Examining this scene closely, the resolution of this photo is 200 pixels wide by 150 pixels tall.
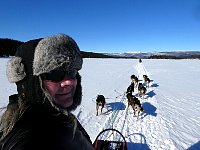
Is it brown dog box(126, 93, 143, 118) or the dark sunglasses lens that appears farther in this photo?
brown dog box(126, 93, 143, 118)

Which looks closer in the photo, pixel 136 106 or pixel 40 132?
pixel 40 132

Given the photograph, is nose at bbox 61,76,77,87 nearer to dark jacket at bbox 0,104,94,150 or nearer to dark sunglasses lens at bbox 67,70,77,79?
dark sunglasses lens at bbox 67,70,77,79

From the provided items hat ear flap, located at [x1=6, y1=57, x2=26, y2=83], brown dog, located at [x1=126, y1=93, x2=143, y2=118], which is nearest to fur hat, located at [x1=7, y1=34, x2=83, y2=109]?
hat ear flap, located at [x1=6, y1=57, x2=26, y2=83]

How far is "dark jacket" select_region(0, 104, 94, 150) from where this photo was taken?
0.90 meters

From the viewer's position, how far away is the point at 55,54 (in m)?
1.14

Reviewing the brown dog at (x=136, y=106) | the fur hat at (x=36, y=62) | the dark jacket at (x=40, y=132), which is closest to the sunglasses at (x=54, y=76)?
the fur hat at (x=36, y=62)

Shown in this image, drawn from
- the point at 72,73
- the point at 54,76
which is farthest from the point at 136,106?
the point at 54,76

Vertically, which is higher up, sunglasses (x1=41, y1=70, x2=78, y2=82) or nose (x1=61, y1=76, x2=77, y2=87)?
sunglasses (x1=41, y1=70, x2=78, y2=82)

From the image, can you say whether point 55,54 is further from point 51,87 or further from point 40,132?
point 40,132

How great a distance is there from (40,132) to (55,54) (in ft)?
1.13

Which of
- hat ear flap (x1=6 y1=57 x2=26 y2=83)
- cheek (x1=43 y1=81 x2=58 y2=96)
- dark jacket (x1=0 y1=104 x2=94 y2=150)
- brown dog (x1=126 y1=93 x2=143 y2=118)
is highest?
hat ear flap (x1=6 y1=57 x2=26 y2=83)

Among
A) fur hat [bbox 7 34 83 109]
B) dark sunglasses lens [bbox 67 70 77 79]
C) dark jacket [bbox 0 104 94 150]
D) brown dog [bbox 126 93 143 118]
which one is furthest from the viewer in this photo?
brown dog [bbox 126 93 143 118]

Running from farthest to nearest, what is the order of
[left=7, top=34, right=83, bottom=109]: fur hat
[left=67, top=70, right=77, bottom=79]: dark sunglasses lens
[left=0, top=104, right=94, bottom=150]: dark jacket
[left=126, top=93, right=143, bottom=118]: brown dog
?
1. [left=126, top=93, right=143, bottom=118]: brown dog
2. [left=67, top=70, right=77, bottom=79]: dark sunglasses lens
3. [left=7, top=34, right=83, bottom=109]: fur hat
4. [left=0, top=104, right=94, bottom=150]: dark jacket

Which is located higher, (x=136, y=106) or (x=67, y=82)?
(x=67, y=82)
